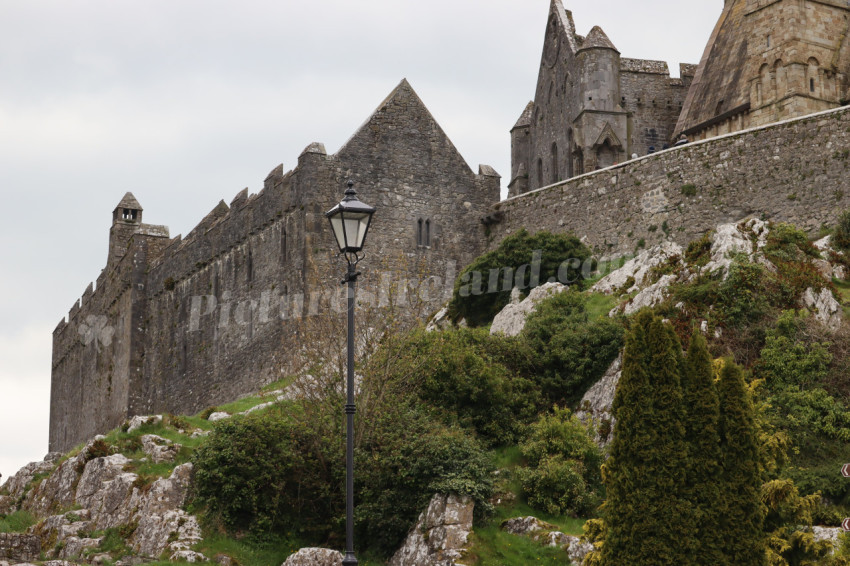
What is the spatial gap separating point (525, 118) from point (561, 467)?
3093cm

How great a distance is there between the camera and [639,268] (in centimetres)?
3234

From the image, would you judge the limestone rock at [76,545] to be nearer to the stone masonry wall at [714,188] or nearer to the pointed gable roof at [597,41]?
the stone masonry wall at [714,188]

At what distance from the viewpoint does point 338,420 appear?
84.6ft

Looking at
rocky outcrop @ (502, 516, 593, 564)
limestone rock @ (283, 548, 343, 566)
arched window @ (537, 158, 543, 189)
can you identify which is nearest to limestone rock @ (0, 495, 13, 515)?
limestone rock @ (283, 548, 343, 566)

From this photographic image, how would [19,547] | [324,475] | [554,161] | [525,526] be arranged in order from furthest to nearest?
[554,161] < [19,547] < [324,475] < [525,526]

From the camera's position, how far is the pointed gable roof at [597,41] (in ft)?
150

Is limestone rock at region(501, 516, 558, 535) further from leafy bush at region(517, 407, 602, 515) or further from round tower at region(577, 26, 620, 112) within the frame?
round tower at region(577, 26, 620, 112)

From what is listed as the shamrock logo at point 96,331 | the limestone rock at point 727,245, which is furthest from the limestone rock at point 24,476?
the shamrock logo at point 96,331

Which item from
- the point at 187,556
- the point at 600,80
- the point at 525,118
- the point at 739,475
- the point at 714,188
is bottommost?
the point at 187,556

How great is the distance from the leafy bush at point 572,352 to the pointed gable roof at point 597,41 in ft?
60.7

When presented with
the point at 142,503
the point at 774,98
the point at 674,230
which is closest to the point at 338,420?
the point at 142,503

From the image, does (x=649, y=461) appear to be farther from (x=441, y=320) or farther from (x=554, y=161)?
(x=554, y=161)

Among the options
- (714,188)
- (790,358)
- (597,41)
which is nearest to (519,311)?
(714,188)

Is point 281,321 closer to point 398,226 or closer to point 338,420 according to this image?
point 398,226
